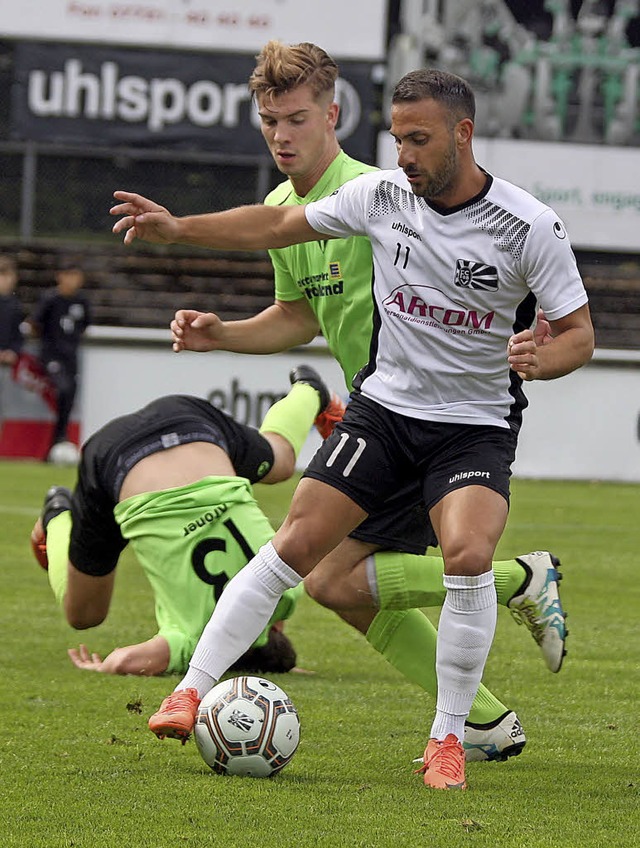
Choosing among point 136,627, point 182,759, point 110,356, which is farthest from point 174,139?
point 182,759

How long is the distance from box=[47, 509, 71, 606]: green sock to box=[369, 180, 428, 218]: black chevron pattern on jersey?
2196 mm

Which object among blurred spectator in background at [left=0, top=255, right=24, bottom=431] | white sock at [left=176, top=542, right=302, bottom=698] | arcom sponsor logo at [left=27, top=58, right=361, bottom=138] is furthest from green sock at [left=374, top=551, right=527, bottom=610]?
arcom sponsor logo at [left=27, top=58, right=361, bottom=138]

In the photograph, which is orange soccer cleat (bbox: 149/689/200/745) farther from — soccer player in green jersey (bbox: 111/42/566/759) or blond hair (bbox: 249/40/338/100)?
blond hair (bbox: 249/40/338/100)

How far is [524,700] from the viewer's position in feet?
17.5

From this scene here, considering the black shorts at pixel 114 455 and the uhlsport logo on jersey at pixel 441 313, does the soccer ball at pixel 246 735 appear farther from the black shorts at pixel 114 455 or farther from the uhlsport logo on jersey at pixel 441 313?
the black shorts at pixel 114 455

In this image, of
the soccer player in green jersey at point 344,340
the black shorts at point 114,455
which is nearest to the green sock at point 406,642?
the soccer player in green jersey at point 344,340

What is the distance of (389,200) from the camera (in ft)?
14.5

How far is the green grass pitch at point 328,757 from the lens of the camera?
345cm

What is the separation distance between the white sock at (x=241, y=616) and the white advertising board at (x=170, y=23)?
15.1 meters

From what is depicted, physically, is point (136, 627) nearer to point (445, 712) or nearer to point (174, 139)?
point (445, 712)

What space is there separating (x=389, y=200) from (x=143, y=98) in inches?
586

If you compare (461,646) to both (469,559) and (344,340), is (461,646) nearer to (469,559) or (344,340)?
(469,559)

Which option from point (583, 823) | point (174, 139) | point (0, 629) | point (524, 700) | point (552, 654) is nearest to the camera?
point (583, 823)

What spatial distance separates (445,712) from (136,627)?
9.30 ft
